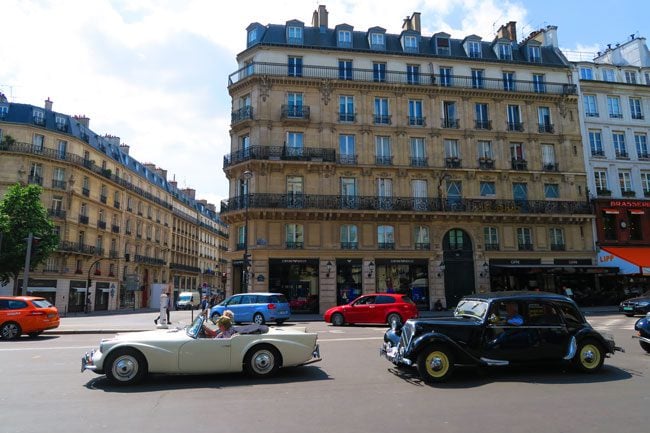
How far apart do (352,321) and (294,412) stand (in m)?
13.5

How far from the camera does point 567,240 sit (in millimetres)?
31484

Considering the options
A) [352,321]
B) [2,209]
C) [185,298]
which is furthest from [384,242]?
[185,298]

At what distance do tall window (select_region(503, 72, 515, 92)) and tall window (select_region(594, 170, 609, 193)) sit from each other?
910 cm

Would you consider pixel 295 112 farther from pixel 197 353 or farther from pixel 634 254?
pixel 634 254

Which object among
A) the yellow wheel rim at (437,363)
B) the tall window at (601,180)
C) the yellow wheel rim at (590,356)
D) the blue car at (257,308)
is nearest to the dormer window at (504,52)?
the tall window at (601,180)

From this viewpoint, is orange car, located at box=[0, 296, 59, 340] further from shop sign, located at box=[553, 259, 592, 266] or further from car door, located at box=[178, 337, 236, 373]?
shop sign, located at box=[553, 259, 592, 266]

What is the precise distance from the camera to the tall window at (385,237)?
29406 mm

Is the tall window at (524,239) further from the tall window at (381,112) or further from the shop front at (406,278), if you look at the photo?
the tall window at (381,112)

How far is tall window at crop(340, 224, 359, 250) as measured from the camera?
95.4ft

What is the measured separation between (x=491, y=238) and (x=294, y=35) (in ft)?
66.3

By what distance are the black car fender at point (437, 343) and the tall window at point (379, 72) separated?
87.6 ft

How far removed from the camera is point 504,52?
112ft

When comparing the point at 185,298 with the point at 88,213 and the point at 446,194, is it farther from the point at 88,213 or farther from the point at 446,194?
the point at 446,194

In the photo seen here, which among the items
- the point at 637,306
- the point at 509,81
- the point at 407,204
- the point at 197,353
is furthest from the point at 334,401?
the point at 509,81
